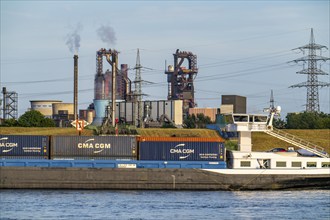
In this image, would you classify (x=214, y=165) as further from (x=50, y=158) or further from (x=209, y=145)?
(x=50, y=158)

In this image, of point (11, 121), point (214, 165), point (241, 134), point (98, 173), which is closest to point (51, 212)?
point (98, 173)

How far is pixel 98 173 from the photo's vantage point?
7088 cm

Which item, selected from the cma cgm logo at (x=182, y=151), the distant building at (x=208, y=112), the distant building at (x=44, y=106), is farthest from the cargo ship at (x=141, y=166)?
the distant building at (x=44, y=106)

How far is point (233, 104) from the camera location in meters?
80.0

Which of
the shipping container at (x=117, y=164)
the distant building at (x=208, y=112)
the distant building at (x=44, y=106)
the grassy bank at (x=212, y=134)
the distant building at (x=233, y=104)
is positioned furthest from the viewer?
the distant building at (x=44, y=106)

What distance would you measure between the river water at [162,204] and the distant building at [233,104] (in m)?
11.2

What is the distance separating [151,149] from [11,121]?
225 feet

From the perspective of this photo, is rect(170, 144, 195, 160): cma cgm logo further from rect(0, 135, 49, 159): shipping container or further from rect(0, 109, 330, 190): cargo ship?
rect(0, 135, 49, 159): shipping container

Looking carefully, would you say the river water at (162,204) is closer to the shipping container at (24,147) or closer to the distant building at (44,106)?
the shipping container at (24,147)

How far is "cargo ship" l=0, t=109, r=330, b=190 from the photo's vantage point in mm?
70750

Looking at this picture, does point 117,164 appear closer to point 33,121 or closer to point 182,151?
point 182,151

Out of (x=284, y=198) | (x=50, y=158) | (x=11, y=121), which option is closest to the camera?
(x=284, y=198)

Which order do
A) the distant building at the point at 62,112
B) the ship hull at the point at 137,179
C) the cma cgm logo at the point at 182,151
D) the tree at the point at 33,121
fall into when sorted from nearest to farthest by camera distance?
the ship hull at the point at 137,179
the cma cgm logo at the point at 182,151
the tree at the point at 33,121
the distant building at the point at 62,112

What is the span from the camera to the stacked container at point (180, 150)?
7206cm
